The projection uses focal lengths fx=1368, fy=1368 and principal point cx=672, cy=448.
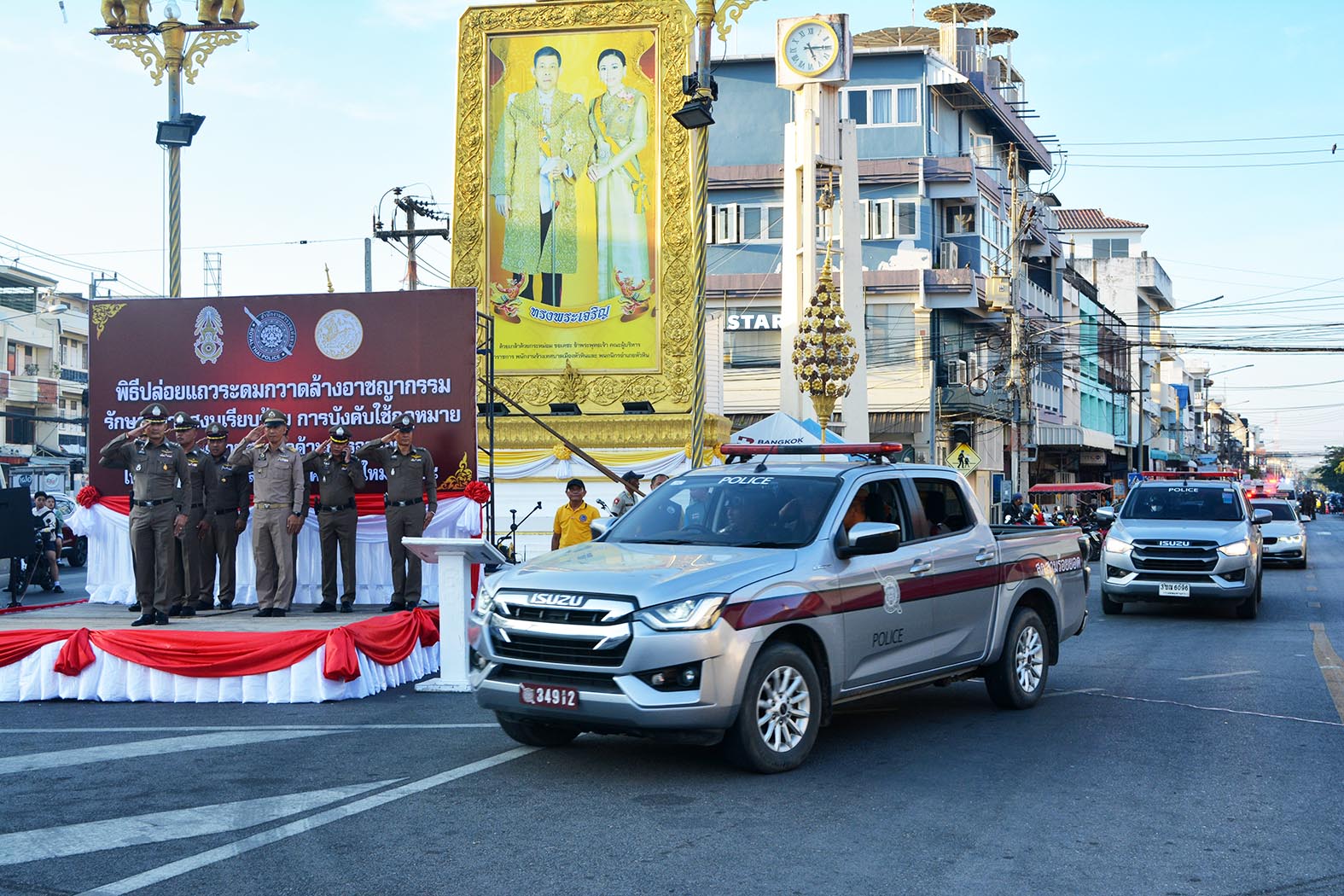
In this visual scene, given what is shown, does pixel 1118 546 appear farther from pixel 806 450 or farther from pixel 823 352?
pixel 823 352

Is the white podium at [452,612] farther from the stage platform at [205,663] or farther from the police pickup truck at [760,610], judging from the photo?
the police pickup truck at [760,610]

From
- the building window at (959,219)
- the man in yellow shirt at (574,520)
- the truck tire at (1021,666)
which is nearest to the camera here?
the truck tire at (1021,666)

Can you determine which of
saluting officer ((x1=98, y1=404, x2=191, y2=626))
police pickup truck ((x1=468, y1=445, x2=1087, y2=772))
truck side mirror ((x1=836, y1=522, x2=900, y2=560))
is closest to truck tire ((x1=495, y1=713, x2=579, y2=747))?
police pickup truck ((x1=468, y1=445, x2=1087, y2=772))

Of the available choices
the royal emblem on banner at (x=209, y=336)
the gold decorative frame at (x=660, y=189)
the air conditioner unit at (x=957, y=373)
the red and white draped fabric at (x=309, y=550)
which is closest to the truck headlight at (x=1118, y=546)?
the gold decorative frame at (x=660, y=189)

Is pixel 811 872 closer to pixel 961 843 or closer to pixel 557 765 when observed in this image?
pixel 961 843

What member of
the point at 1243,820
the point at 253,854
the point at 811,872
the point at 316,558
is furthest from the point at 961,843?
the point at 316,558

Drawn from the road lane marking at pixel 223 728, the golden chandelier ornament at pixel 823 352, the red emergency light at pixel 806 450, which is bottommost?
the road lane marking at pixel 223 728

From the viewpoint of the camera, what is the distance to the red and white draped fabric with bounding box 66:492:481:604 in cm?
1498

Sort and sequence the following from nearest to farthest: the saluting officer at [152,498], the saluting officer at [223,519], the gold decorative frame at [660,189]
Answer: the saluting officer at [152,498] → the saluting officer at [223,519] → the gold decorative frame at [660,189]

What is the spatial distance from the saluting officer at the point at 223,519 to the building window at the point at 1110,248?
9292cm

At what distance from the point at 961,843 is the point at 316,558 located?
10.3 m

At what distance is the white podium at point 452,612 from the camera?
36.3 feet

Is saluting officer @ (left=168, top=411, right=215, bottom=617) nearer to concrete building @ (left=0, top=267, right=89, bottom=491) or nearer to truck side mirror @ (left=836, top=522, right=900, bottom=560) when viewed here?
truck side mirror @ (left=836, top=522, right=900, bottom=560)

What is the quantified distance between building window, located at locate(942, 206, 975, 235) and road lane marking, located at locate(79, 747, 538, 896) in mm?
40502
